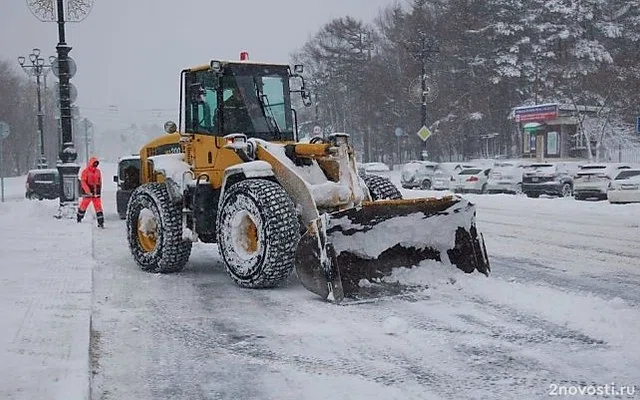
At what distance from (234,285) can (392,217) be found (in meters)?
2.12

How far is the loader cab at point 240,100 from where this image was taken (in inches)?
367

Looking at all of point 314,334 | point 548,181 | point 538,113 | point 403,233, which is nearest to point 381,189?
point 403,233

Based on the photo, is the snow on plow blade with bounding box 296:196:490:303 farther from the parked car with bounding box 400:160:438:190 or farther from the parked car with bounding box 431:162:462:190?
the parked car with bounding box 400:160:438:190

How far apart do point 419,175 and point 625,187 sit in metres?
14.5

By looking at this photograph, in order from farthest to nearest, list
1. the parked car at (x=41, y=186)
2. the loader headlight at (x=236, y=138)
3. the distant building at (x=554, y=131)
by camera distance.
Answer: the distant building at (x=554, y=131)
the parked car at (x=41, y=186)
the loader headlight at (x=236, y=138)

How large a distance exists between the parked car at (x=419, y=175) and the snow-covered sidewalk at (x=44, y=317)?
25038 millimetres

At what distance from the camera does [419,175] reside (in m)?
35.9

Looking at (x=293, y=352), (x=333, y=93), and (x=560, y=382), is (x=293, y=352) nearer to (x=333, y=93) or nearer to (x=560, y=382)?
(x=560, y=382)

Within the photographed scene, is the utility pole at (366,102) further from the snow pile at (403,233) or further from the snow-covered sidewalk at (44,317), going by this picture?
the snow pile at (403,233)

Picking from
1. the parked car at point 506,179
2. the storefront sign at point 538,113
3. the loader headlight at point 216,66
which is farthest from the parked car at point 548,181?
the loader headlight at point 216,66

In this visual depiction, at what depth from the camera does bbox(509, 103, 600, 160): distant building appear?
4388 centimetres

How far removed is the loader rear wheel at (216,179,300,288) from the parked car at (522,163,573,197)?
20643 mm

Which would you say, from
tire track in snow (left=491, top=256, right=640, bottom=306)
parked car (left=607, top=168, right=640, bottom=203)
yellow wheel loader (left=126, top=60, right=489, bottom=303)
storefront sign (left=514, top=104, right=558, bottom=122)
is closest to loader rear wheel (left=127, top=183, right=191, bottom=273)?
yellow wheel loader (left=126, top=60, right=489, bottom=303)

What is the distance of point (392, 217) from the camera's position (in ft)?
26.7
